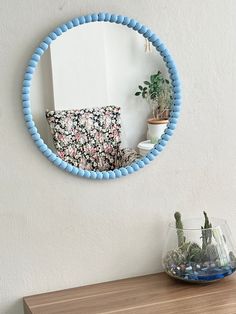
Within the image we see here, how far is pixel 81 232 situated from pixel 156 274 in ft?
0.90

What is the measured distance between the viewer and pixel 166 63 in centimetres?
180

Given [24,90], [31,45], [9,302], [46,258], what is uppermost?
[31,45]

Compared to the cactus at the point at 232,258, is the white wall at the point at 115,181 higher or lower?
higher

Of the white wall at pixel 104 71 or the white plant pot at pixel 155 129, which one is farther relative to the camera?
the white plant pot at pixel 155 129

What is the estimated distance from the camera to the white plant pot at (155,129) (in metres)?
1.81

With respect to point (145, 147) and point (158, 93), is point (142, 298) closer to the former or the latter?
point (145, 147)

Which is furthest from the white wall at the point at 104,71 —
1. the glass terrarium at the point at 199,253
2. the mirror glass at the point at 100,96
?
the glass terrarium at the point at 199,253

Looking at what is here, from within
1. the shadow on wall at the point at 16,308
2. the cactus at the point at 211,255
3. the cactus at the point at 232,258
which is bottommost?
the shadow on wall at the point at 16,308

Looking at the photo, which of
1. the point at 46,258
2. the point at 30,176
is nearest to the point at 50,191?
the point at 30,176

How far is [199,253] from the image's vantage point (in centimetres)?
178

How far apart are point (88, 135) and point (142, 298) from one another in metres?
0.47

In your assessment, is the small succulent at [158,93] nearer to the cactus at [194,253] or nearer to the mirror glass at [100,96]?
the mirror glass at [100,96]

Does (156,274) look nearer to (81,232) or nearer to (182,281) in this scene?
(182,281)

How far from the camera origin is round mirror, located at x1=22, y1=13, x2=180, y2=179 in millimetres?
1700
